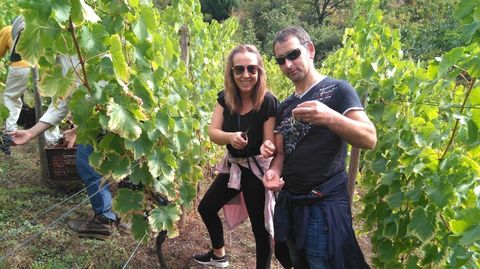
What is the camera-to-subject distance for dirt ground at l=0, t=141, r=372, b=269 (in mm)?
2775

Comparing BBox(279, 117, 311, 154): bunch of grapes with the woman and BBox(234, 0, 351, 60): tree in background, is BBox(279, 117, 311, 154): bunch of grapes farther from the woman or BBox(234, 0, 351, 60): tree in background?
BBox(234, 0, 351, 60): tree in background

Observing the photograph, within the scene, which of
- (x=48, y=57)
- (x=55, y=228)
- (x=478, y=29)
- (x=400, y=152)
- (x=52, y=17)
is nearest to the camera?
(x=478, y=29)

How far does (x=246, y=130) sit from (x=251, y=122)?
6cm

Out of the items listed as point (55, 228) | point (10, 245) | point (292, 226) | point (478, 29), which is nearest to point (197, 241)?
A: point (55, 228)

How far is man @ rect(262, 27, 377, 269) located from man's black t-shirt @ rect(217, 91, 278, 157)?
417mm

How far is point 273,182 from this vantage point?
79.4 inches

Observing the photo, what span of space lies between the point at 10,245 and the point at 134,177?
1.36 metres

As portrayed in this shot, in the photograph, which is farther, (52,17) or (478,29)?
(52,17)

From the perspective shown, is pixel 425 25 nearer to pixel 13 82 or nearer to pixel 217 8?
pixel 217 8

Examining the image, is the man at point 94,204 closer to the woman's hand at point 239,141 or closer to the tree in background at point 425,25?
the woman's hand at point 239,141

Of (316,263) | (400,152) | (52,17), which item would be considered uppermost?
(52,17)

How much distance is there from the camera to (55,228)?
315 centimetres

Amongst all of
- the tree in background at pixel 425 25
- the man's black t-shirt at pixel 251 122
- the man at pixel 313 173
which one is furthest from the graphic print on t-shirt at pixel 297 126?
the tree in background at pixel 425 25

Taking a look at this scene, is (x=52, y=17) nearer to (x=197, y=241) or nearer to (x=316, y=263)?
(x=316, y=263)
